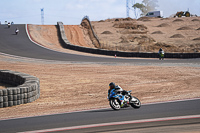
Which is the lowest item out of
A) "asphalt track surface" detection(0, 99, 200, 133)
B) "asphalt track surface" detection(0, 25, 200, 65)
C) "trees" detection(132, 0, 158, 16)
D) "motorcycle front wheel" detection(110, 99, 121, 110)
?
"asphalt track surface" detection(0, 99, 200, 133)

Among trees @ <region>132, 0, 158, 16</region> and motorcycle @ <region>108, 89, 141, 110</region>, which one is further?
trees @ <region>132, 0, 158, 16</region>

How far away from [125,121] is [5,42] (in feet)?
130

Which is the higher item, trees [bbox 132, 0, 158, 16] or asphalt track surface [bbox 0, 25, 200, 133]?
trees [bbox 132, 0, 158, 16]

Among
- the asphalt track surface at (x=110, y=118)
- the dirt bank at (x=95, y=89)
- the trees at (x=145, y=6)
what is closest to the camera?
the asphalt track surface at (x=110, y=118)

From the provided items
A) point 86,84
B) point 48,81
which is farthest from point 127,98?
point 48,81

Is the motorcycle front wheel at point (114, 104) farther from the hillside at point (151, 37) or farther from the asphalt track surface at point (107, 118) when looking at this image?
the hillside at point (151, 37)

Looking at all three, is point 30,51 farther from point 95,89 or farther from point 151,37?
point 151,37

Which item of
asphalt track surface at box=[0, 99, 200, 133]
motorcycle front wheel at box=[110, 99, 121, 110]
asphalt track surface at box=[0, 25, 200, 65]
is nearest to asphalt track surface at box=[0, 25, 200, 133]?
asphalt track surface at box=[0, 99, 200, 133]

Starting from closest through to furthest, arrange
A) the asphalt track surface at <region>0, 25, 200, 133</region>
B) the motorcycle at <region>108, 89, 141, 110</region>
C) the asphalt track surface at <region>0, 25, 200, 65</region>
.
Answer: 1. the asphalt track surface at <region>0, 25, 200, 133</region>
2. the motorcycle at <region>108, 89, 141, 110</region>
3. the asphalt track surface at <region>0, 25, 200, 65</region>

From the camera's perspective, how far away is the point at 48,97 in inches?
540

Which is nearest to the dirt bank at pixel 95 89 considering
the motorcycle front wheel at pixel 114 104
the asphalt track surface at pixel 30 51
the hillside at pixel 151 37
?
the motorcycle front wheel at pixel 114 104

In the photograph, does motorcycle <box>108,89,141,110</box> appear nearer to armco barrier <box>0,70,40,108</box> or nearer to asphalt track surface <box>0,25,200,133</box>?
asphalt track surface <box>0,25,200,133</box>

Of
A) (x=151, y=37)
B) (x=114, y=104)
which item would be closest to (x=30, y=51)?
(x=151, y=37)

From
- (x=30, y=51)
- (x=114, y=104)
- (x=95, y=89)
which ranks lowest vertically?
(x=95, y=89)
